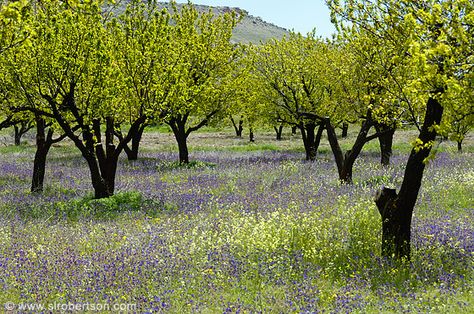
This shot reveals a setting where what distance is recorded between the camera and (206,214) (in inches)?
496

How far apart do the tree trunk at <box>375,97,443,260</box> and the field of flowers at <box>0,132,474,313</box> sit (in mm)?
342

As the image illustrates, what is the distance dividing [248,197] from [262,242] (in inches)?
231

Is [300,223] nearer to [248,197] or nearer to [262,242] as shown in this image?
[262,242]

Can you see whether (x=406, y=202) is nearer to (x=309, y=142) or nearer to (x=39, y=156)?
(x=39, y=156)

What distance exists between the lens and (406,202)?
28.5 feet

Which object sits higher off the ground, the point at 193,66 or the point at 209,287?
the point at 193,66

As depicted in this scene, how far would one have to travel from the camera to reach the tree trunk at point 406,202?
27.7ft

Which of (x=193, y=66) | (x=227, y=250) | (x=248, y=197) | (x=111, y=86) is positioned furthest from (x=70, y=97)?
(x=193, y=66)

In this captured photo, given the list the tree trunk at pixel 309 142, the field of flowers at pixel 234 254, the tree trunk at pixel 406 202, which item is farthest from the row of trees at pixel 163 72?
the tree trunk at pixel 309 142

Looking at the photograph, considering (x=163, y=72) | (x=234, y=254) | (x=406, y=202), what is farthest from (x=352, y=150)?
(x=234, y=254)

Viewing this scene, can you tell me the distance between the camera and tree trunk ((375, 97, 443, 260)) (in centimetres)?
844

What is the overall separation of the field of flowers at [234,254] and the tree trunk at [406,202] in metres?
0.34

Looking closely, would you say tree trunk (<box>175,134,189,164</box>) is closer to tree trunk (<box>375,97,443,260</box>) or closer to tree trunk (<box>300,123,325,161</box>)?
tree trunk (<box>300,123,325,161</box>)

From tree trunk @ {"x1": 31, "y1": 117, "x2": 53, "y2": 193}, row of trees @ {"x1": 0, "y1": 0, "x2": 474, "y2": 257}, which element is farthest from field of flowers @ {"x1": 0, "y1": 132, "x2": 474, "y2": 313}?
tree trunk @ {"x1": 31, "y1": 117, "x2": 53, "y2": 193}
